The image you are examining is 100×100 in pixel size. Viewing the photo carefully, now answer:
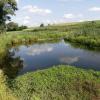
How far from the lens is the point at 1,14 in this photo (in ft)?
166

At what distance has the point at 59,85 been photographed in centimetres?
1689

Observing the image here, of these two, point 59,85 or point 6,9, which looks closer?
point 59,85

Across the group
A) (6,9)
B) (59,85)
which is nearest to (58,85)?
(59,85)

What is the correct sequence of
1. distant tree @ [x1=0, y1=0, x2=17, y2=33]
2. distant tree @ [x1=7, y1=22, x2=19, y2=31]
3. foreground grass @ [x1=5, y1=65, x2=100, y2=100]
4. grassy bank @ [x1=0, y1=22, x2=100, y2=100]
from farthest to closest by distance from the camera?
distant tree @ [x1=7, y1=22, x2=19, y2=31] → distant tree @ [x1=0, y1=0, x2=17, y2=33] → foreground grass @ [x1=5, y1=65, x2=100, y2=100] → grassy bank @ [x1=0, y1=22, x2=100, y2=100]

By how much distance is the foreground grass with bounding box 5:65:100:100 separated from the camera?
51.5ft

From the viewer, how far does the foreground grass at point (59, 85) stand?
15.7 m

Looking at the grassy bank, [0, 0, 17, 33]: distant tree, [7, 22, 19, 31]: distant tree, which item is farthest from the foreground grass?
[7, 22, 19, 31]: distant tree

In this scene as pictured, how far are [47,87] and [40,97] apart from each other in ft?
4.16

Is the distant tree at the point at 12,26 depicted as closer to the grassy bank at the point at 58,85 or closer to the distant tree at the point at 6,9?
the distant tree at the point at 6,9

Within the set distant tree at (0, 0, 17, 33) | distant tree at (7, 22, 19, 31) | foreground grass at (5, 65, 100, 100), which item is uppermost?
distant tree at (0, 0, 17, 33)

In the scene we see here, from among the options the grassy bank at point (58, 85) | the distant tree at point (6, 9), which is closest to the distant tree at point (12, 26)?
the distant tree at point (6, 9)

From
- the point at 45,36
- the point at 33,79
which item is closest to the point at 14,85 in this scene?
the point at 33,79

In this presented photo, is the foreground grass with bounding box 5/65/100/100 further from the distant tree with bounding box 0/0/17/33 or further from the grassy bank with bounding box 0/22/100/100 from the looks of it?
the distant tree with bounding box 0/0/17/33

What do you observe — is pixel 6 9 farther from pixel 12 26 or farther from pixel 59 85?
pixel 12 26
